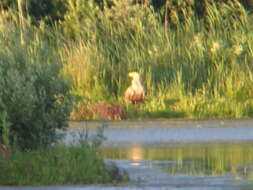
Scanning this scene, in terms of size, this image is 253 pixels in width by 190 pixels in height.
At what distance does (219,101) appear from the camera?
20969 millimetres

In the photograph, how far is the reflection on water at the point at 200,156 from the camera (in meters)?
11.9

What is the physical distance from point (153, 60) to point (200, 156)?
10408mm

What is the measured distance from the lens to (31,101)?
39.9ft

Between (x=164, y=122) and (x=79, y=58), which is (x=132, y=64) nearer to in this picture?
(x=79, y=58)

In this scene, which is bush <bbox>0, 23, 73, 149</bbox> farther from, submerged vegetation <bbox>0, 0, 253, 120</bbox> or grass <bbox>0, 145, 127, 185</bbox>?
submerged vegetation <bbox>0, 0, 253, 120</bbox>

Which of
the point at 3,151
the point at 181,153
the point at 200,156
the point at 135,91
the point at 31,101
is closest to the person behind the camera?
the point at 3,151

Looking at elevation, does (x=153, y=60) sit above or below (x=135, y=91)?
above

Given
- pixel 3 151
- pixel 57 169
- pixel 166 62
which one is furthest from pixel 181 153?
pixel 166 62

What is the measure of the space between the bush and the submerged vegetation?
7.04m

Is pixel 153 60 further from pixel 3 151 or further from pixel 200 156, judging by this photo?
pixel 3 151

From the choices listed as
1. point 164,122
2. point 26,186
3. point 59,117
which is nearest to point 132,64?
point 164,122

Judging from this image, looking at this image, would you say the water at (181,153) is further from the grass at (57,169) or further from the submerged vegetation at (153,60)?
the submerged vegetation at (153,60)

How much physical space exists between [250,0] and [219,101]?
462 inches

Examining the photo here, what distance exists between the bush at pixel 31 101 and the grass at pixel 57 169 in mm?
503
